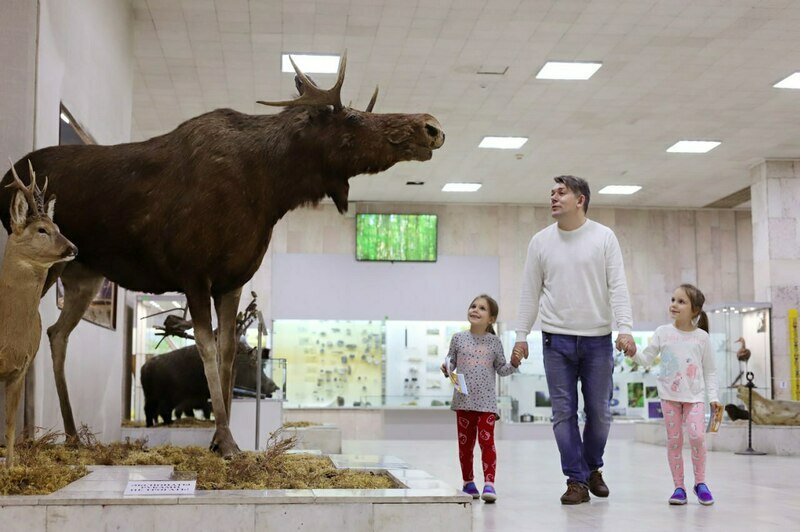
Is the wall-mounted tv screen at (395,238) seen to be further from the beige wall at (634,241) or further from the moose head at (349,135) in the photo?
the moose head at (349,135)

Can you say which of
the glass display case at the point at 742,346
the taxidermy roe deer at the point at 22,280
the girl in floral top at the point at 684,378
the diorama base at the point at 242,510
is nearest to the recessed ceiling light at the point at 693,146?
the glass display case at the point at 742,346

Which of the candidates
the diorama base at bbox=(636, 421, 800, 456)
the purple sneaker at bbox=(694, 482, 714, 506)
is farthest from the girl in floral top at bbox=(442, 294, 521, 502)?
the diorama base at bbox=(636, 421, 800, 456)

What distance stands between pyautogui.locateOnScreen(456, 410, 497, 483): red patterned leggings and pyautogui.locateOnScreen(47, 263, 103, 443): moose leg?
2744 mm

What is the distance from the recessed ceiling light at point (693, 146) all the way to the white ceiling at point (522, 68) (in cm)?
27

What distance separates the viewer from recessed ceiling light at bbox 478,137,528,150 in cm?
1988

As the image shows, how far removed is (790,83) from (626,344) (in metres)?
12.0

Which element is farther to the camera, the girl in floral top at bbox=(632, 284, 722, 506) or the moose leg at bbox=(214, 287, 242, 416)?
the girl in floral top at bbox=(632, 284, 722, 506)

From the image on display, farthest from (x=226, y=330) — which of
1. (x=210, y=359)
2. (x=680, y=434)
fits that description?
(x=680, y=434)

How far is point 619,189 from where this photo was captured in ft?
81.1

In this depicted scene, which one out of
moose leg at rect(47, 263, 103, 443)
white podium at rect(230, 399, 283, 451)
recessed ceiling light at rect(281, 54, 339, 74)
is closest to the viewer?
moose leg at rect(47, 263, 103, 443)

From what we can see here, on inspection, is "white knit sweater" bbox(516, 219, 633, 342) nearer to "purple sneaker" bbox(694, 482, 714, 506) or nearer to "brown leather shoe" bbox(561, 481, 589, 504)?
"brown leather shoe" bbox(561, 481, 589, 504)

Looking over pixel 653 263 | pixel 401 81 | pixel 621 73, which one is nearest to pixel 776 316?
pixel 653 263

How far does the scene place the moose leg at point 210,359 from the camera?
549 centimetres

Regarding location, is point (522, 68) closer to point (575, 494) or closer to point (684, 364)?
point (684, 364)
